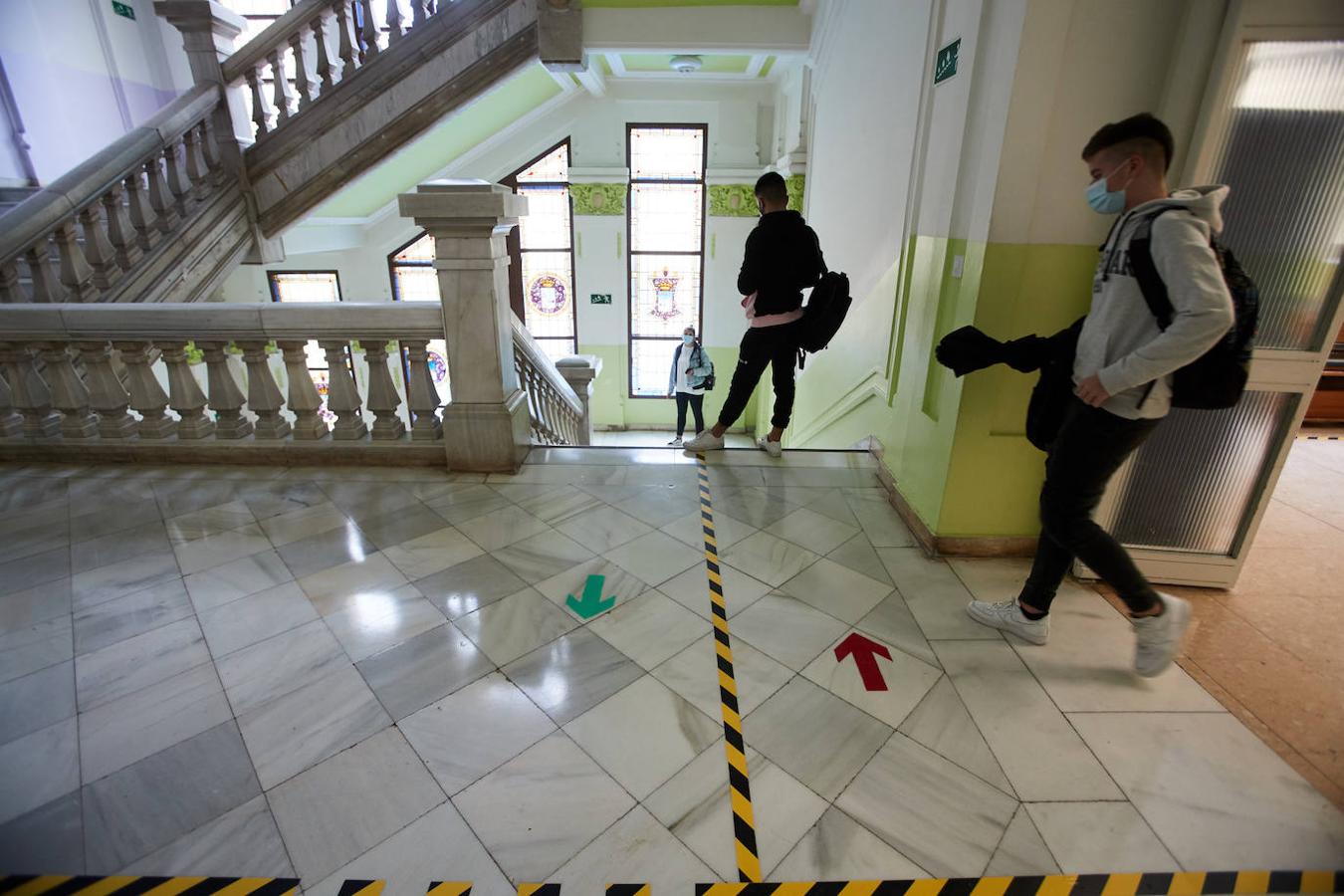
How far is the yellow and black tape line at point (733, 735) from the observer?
1.62m

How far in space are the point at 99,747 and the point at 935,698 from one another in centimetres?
260

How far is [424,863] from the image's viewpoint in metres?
1.58

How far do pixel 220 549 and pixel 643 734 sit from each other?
230cm

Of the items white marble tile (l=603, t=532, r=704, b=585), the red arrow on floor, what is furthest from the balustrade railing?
the red arrow on floor

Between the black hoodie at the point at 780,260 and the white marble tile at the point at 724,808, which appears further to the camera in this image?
the black hoodie at the point at 780,260

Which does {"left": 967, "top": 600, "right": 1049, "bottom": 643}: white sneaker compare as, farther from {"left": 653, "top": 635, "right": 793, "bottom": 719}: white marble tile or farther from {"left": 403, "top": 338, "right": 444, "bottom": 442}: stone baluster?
{"left": 403, "top": 338, "right": 444, "bottom": 442}: stone baluster

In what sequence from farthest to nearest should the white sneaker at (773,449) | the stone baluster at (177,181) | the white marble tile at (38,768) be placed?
the stone baluster at (177,181) → the white sneaker at (773,449) → the white marble tile at (38,768)

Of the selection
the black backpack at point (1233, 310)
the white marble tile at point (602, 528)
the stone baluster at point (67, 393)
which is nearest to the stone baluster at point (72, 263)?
the stone baluster at point (67, 393)

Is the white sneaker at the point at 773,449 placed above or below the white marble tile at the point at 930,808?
above

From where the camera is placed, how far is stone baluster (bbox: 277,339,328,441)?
3613mm

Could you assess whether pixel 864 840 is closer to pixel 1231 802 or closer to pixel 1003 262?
pixel 1231 802

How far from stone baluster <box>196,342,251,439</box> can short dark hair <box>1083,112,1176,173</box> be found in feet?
13.9

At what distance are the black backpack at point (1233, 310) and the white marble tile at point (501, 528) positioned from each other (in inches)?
101

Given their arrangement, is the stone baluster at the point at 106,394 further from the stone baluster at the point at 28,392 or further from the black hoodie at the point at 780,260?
the black hoodie at the point at 780,260
